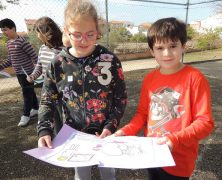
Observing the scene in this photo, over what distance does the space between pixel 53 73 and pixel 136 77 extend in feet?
20.9

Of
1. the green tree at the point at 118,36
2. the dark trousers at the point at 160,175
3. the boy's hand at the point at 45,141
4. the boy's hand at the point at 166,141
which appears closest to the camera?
the boy's hand at the point at 166,141

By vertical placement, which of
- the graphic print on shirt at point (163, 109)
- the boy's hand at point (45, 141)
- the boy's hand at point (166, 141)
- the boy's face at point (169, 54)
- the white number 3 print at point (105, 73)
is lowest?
the boy's hand at point (45, 141)

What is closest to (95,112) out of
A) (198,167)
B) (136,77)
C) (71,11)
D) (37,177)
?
(71,11)

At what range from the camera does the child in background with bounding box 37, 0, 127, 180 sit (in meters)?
1.58

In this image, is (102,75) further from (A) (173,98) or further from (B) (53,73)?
(A) (173,98)

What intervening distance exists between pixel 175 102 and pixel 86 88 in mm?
542

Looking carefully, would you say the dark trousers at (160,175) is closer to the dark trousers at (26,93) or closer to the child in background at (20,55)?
the child in background at (20,55)

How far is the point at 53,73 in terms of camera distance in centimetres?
164

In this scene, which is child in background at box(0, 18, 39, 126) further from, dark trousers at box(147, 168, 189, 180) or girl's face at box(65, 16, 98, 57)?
dark trousers at box(147, 168, 189, 180)

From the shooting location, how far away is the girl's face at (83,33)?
4.86 feet

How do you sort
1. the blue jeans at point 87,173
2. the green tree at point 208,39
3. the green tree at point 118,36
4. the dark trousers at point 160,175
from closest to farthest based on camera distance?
the dark trousers at point 160,175 < the blue jeans at point 87,173 < the green tree at point 118,36 < the green tree at point 208,39

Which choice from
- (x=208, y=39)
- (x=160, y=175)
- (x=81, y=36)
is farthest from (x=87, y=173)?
(x=208, y=39)

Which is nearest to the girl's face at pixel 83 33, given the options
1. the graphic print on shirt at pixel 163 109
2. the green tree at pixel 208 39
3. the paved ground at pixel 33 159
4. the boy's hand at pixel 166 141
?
the graphic print on shirt at pixel 163 109

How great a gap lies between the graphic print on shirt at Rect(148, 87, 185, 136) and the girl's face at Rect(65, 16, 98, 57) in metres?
0.49
